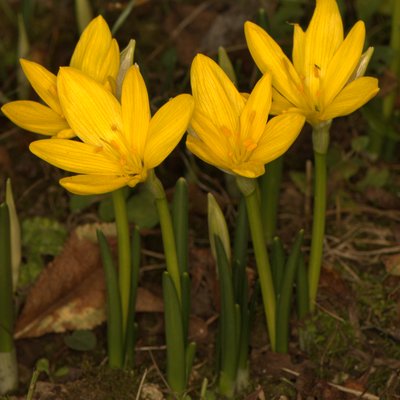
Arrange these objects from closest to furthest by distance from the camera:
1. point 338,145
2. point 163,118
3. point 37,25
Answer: point 163,118, point 338,145, point 37,25

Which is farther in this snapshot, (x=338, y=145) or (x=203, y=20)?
(x=203, y=20)

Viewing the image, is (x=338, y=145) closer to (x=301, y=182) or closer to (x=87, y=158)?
(x=301, y=182)

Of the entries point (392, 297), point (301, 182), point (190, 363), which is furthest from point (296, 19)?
point (190, 363)

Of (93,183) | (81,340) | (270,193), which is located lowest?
(81,340)

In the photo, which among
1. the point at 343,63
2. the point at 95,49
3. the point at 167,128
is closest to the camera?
the point at 167,128

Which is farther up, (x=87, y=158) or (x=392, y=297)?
(x=87, y=158)

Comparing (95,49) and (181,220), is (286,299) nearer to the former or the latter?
(181,220)

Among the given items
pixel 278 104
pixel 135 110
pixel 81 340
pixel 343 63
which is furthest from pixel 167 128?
pixel 81 340

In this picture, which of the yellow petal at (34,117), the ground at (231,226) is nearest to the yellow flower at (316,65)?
the yellow petal at (34,117)
